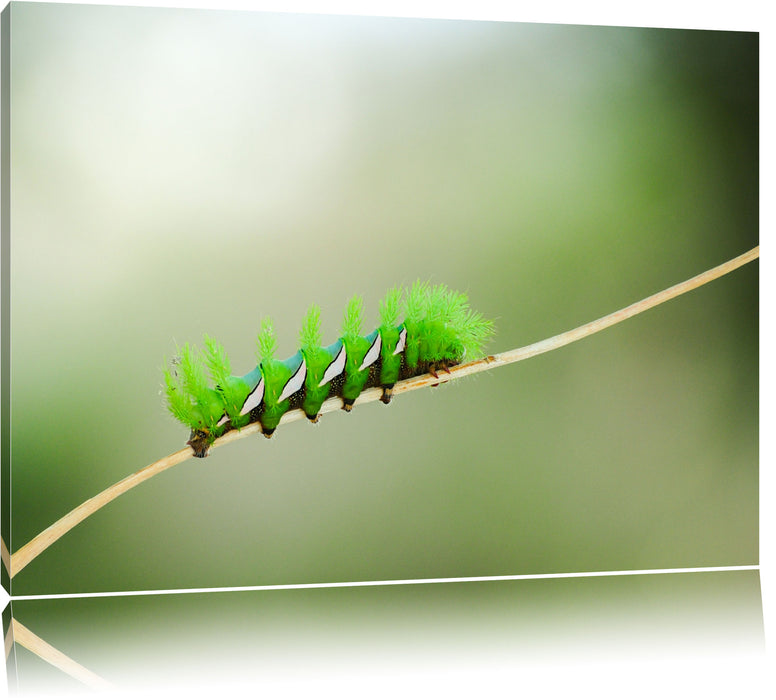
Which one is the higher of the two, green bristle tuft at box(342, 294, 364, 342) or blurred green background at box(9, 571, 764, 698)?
green bristle tuft at box(342, 294, 364, 342)

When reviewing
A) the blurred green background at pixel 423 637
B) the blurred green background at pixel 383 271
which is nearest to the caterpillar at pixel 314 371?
the blurred green background at pixel 383 271

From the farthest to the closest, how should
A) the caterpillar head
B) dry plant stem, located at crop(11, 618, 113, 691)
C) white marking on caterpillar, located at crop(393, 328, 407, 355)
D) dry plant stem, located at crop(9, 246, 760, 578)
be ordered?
dry plant stem, located at crop(11, 618, 113, 691)
white marking on caterpillar, located at crop(393, 328, 407, 355)
the caterpillar head
dry plant stem, located at crop(9, 246, 760, 578)

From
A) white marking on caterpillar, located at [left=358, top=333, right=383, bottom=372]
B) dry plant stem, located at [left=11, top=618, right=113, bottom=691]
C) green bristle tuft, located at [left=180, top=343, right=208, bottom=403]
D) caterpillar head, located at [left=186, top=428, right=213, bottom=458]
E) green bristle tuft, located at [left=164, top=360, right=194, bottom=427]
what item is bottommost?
dry plant stem, located at [left=11, top=618, right=113, bottom=691]

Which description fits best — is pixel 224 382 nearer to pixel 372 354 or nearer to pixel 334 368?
pixel 334 368

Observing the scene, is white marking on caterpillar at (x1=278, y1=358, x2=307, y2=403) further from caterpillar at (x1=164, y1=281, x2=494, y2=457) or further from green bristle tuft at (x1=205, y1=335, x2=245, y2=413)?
green bristle tuft at (x1=205, y1=335, x2=245, y2=413)

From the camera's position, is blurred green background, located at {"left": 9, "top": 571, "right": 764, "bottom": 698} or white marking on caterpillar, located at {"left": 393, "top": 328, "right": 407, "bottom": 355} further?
blurred green background, located at {"left": 9, "top": 571, "right": 764, "bottom": 698}

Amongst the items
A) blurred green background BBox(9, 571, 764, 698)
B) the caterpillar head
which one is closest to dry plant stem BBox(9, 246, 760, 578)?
the caterpillar head

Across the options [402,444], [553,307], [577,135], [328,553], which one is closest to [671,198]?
[577,135]
